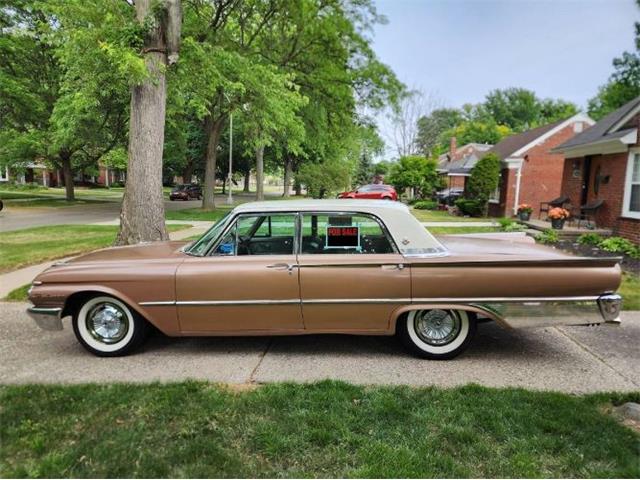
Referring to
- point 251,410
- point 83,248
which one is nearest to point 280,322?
point 251,410

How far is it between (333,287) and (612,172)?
43.6 feet

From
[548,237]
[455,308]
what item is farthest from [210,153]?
[455,308]

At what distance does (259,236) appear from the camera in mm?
4738

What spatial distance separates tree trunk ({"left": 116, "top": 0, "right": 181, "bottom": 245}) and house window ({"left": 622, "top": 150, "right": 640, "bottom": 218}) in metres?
12.3

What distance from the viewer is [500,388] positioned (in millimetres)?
3691

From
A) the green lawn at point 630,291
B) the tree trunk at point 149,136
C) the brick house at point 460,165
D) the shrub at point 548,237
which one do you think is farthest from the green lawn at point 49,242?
the brick house at point 460,165

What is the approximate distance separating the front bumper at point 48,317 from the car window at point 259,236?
1.61 m

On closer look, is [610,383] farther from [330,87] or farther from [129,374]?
[330,87]

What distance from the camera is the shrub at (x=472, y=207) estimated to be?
23.7 meters

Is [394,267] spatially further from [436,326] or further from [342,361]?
[342,361]

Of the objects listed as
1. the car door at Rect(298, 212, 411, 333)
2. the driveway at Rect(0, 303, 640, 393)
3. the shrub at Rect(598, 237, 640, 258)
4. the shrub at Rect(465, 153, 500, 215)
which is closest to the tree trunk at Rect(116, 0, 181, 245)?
→ the driveway at Rect(0, 303, 640, 393)

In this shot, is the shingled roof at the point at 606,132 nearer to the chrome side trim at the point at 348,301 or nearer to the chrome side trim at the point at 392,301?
the chrome side trim at the point at 392,301

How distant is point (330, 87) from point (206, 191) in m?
9.88

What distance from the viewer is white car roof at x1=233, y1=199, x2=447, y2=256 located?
4289 mm
